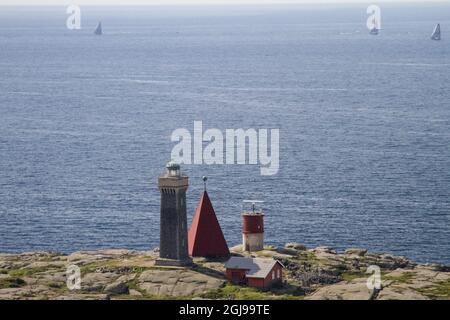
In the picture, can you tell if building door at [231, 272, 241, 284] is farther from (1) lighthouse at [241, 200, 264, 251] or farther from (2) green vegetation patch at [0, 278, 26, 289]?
(2) green vegetation patch at [0, 278, 26, 289]

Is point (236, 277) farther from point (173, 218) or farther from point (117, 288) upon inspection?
point (117, 288)

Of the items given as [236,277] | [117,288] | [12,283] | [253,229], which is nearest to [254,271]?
[236,277]

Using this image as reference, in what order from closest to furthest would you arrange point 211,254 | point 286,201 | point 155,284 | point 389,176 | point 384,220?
point 155,284, point 211,254, point 384,220, point 286,201, point 389,176

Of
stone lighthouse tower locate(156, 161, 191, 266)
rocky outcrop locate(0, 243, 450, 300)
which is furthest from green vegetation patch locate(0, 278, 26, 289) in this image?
stone lighthouse tower locate(156, 161, 191, 266)

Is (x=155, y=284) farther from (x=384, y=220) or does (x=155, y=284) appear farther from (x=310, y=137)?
(x=310, y=137)
